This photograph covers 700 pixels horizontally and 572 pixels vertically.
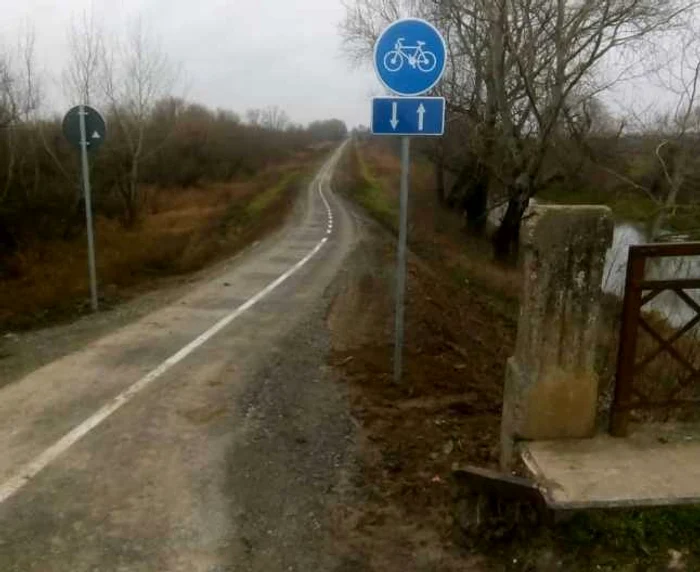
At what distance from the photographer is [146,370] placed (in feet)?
20.3

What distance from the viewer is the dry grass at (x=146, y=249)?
32.9 feet

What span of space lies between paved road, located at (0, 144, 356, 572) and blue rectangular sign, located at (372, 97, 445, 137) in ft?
7.75

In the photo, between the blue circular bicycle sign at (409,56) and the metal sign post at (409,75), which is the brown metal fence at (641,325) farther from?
the blue circular bicycle sign at (409,56)

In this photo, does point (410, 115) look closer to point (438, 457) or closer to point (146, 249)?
point (438, 457)

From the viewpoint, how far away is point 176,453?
4.49 meters

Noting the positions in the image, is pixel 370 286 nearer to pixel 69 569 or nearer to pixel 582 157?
pixel 69 569

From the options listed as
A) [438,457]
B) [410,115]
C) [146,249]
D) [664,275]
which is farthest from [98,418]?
[146,249]

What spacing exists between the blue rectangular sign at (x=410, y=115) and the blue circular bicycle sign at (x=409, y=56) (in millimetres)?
93

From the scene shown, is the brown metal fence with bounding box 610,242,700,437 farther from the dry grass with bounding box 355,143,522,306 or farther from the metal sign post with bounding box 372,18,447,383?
the dry grass with bounding box 355,143,522,306

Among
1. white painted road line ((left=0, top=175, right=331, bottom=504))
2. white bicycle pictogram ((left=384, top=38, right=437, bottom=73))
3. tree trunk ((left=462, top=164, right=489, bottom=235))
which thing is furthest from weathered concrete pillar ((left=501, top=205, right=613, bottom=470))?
tree trunk ((left=462, top=164, right=489, bottom=235))

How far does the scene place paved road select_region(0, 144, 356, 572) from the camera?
3432 mm

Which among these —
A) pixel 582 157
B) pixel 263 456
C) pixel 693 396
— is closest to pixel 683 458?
pixel 693 396

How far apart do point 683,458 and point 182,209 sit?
35771 mm

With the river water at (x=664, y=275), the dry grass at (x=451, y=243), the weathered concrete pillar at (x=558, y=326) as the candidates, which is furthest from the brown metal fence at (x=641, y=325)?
the dry grass at (x=451, y=243)
